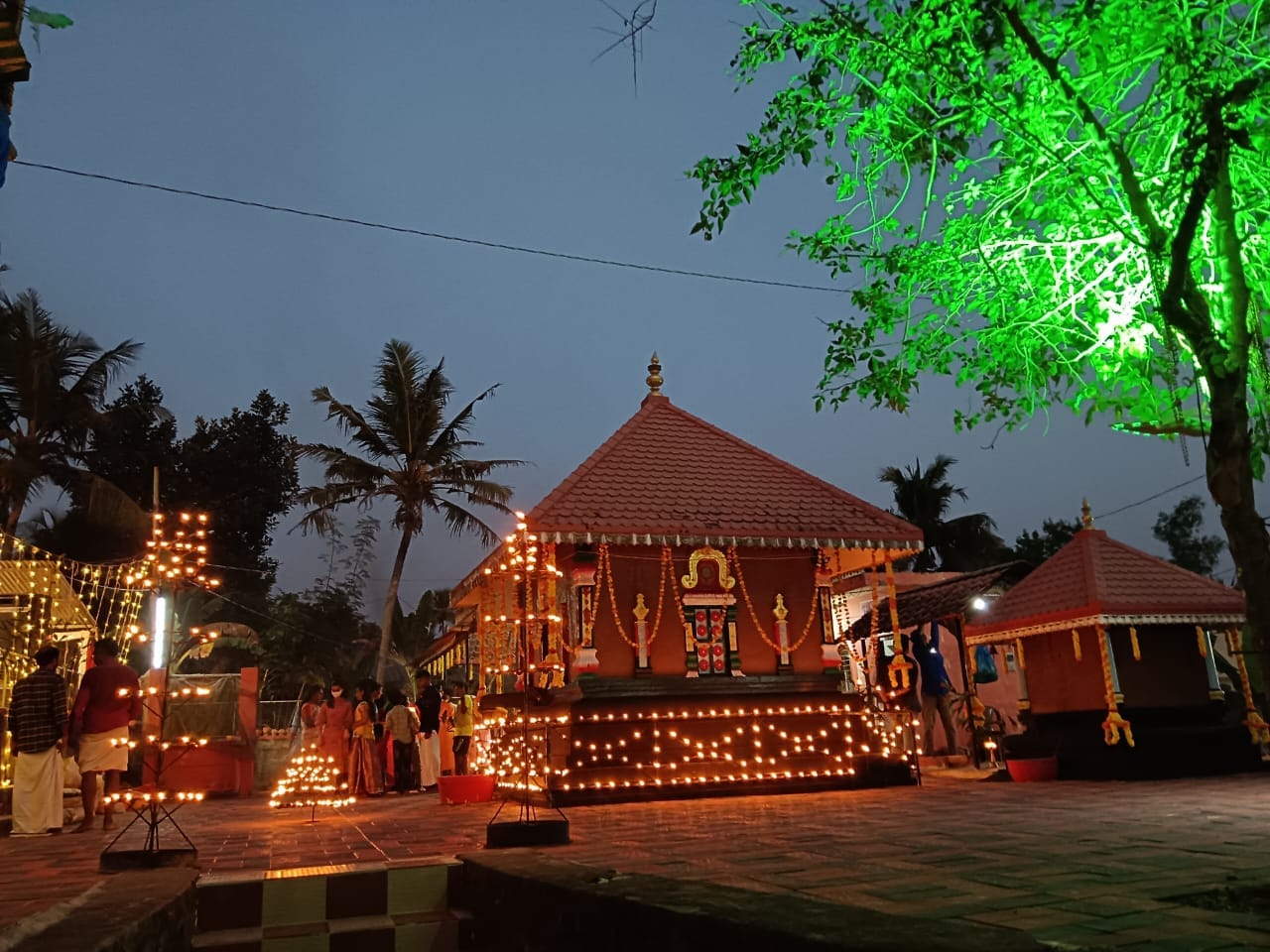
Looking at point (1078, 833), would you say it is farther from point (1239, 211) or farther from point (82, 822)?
point (82, 822)

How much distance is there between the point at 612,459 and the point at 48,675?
719 cm

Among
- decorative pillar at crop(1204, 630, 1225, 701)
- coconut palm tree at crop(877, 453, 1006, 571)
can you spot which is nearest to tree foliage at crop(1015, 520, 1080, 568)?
coconut palm tree at crop(877, 453, 1006, 571)

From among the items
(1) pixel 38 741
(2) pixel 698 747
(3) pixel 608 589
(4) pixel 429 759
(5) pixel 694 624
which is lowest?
(4) pixel 429 759

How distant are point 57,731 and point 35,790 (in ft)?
2.09

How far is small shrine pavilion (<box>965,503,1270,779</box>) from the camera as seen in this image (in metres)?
12.2

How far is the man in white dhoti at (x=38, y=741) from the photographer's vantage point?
9.13 metres

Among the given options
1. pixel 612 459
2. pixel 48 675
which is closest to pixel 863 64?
pixel 612 459

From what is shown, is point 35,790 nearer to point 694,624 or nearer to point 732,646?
point 694,624

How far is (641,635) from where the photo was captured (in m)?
12.7

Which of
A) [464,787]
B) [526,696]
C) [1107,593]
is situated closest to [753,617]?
[464,787]

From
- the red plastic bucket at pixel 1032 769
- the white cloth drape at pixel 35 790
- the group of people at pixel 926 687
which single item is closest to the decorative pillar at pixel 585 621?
the group of people at pixel 926 687

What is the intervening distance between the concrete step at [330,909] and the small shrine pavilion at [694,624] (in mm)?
5098

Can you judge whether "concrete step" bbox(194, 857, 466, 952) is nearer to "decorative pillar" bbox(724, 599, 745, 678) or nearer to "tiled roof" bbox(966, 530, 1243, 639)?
"decorative pillar" bbox(724, 599, 745, 678)

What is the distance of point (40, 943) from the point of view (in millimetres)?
2910
